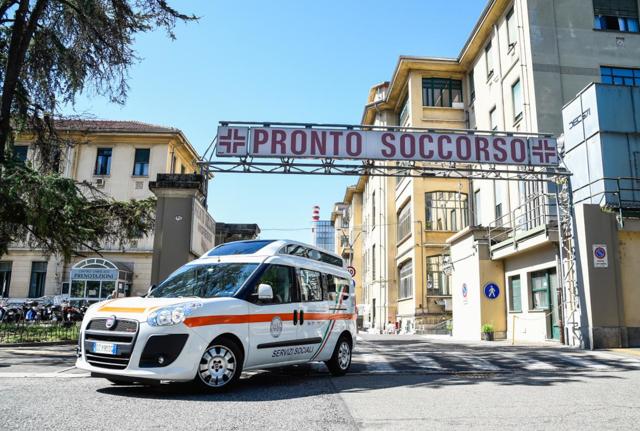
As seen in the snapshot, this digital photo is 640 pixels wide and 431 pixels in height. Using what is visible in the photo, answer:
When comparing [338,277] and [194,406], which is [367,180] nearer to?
[338,277]

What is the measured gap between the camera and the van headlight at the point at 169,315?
7027 mm

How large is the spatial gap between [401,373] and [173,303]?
4847 mm

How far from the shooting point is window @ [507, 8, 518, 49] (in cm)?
2644

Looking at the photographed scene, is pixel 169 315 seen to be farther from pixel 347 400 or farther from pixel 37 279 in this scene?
pixel 37 279

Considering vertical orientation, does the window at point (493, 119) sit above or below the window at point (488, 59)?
below

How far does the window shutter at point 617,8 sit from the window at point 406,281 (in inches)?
733

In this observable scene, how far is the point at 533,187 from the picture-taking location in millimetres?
23000

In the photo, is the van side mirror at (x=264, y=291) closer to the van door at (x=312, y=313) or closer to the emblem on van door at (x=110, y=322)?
the van door at (x=312, y=313)

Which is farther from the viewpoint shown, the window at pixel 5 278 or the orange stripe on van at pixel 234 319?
the window at pixel 5 278

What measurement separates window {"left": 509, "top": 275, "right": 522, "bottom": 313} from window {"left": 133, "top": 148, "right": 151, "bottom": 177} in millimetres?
32683

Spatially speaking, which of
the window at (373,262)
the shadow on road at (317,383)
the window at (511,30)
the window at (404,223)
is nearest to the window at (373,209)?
the window at (373,262)

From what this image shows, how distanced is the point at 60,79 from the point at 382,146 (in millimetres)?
10257

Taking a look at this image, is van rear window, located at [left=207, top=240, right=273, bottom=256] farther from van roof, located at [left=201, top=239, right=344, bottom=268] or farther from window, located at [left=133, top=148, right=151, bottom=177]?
window, located at [left=133, top=148, right=151, bottom=177]

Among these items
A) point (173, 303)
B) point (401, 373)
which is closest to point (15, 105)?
point (173, 303)
